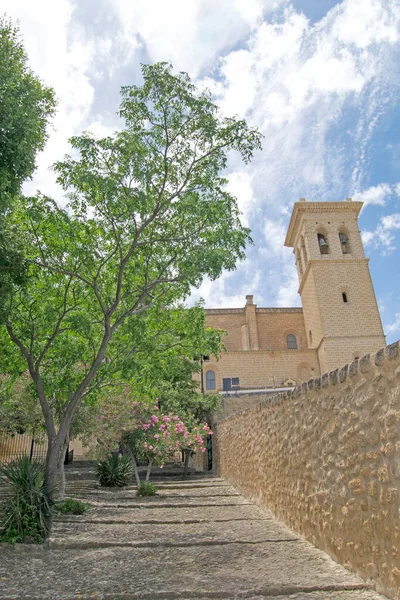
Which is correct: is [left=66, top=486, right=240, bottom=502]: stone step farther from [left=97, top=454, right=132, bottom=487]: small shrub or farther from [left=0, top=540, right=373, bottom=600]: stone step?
[left=0, top=540, right=373, bottom=600]: stone step

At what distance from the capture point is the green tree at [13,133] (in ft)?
22.0

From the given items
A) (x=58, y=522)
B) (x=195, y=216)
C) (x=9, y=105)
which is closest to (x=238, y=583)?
(x=58, y=522)

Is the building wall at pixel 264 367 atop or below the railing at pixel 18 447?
atop

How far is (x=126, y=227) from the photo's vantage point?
8711mm

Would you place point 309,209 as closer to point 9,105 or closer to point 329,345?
point 329,345

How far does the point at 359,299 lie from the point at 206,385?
50.6 feet

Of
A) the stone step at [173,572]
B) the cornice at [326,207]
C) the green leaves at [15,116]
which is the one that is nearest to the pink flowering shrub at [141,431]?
the stone step at [173,572]

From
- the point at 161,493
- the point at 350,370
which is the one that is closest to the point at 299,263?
the point at 161,493

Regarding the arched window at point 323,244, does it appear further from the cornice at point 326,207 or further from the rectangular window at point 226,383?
the rectangular window at point 226,383

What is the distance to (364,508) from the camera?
3930 mm

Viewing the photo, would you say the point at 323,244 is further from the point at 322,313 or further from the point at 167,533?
the point at 167,533

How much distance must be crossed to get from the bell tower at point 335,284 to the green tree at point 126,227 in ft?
89.5

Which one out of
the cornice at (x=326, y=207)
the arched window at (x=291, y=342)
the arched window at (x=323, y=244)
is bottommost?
the arched window at (x=291, y=342)

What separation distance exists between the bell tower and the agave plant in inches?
1142
